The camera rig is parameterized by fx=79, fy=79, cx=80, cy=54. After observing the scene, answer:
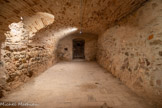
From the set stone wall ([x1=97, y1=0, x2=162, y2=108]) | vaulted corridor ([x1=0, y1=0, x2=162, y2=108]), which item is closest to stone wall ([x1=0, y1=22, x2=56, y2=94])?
vaulted corridor ([x1=0, y1=0, x2=162, y2=108])

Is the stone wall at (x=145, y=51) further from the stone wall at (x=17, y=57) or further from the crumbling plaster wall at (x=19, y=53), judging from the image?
the stone wall at (x=17, y=57)

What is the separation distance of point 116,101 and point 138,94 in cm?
62

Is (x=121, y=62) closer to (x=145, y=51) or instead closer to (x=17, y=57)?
(x=145, y=51)

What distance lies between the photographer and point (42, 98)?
1725 mm

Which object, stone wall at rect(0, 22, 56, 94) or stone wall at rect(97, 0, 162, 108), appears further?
stone wall at rect(0, 22, 56, 94)

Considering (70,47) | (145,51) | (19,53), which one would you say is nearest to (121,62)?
(145,51)

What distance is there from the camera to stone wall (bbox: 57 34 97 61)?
6914 millimetres

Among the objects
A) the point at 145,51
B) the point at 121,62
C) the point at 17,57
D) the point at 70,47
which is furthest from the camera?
the point at 70,47

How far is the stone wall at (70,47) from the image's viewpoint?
691cm

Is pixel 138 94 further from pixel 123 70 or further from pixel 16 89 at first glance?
pixel 16 89

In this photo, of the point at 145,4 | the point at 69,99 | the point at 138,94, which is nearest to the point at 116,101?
the point at 138,94

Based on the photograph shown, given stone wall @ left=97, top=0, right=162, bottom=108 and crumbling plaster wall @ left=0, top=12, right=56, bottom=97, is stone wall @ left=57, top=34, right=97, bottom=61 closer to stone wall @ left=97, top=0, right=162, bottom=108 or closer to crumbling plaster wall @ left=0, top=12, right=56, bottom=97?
crumbling plaster wall @ left=0, top=12, right=56, bottom=97

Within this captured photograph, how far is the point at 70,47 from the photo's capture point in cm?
704

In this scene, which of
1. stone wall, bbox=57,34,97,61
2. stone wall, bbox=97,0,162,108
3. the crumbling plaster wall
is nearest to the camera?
stone wall, bbox=97,0,162,108
